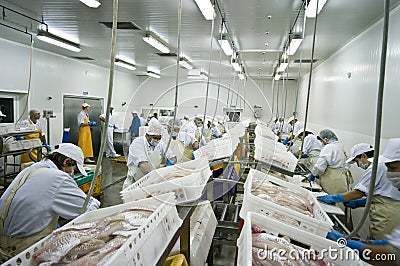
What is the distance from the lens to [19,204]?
183 centimetres

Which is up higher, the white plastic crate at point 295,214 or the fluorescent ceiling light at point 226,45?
the fluorescent ceiling light at point 226,45

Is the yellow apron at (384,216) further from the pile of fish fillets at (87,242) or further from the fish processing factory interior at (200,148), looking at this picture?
the pile of fish fillets at (87,242)

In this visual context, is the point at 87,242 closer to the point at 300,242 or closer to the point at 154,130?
the point at 300,242

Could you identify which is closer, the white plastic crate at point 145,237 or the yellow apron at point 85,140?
the white plastic crate at point 145,237

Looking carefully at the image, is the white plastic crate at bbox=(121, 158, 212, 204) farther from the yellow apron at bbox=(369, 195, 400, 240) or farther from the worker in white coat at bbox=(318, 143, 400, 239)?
the yellow apron at bbox=(369, 195, 400, 240)

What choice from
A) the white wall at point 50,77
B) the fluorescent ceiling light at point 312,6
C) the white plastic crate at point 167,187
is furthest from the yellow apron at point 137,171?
the white wall at point 50,77

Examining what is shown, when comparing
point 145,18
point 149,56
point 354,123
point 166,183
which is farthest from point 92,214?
point 149,56

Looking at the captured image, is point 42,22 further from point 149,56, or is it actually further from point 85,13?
point 149,56

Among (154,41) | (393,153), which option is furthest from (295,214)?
(154,41)

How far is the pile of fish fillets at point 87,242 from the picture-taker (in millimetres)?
871

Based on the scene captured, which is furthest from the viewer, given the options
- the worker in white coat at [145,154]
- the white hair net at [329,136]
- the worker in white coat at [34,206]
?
the white hair net at [329,136]

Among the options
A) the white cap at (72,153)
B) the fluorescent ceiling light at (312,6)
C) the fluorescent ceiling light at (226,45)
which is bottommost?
the white cap at (72,153)

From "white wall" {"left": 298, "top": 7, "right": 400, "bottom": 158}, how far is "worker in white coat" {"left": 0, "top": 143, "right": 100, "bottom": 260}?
3507 millimetres

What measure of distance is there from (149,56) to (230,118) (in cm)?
313
